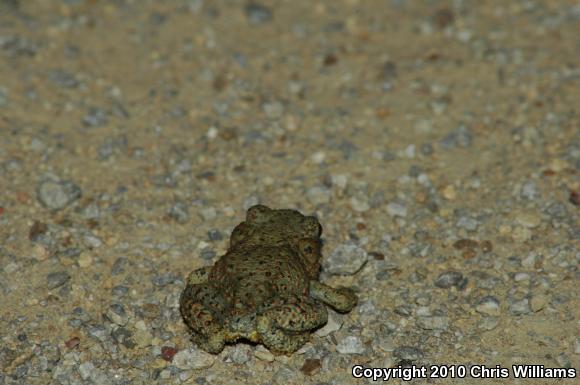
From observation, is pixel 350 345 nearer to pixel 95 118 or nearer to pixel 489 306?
pixel 489 306

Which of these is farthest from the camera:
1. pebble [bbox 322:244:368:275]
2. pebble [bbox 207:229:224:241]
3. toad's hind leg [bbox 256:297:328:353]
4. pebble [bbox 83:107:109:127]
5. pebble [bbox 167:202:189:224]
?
pebble [bbox 83:107:109:127]

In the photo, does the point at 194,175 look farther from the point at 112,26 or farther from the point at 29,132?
the point at 112,26

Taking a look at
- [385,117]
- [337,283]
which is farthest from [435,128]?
[337,283]

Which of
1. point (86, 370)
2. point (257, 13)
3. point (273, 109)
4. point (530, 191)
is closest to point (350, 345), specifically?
point (86, 370)

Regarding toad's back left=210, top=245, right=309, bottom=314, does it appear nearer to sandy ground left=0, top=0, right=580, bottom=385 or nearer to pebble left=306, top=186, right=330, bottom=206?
sandy ground left=0, top=0, right=580, bottom=385

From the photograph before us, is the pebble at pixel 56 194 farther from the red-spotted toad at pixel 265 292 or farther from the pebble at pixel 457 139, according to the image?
the pebble at pixel 457 139

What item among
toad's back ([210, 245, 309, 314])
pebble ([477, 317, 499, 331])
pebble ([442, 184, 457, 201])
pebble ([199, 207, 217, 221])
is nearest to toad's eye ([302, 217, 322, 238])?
toad's back ([210, 245, 309, 314])

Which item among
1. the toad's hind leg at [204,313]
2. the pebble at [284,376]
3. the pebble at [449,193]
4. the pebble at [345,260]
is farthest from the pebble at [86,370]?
the pebble at [449,193]
